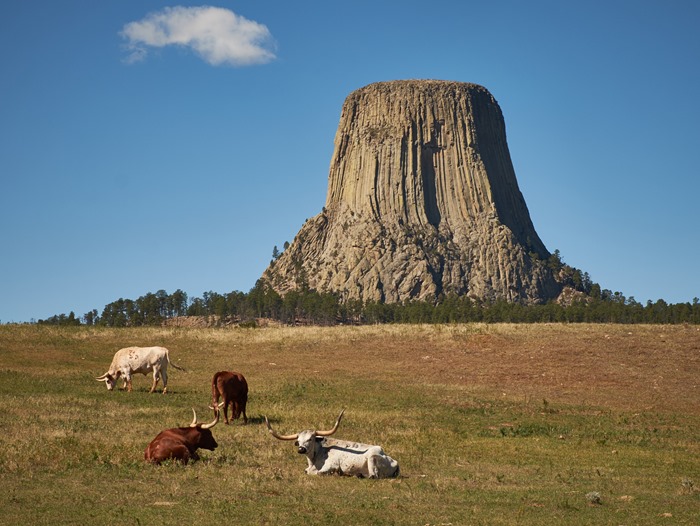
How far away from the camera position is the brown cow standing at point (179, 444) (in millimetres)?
17812

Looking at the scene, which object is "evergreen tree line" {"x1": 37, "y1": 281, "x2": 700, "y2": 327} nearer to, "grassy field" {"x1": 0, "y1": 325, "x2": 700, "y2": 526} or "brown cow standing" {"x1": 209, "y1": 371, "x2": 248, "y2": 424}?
"grassy field" {"x1": 0, "y1": 325, "x2": 700, "y2": 526}

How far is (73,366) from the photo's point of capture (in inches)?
1601

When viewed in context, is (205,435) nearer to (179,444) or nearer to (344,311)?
(179,444)

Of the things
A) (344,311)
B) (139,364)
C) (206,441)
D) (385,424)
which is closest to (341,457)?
(206,441)

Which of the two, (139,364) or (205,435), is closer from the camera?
(205,435)

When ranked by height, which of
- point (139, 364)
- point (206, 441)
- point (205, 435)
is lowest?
point (206, 441)

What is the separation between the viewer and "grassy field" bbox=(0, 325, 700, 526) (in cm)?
1470

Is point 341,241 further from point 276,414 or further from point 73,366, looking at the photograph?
point 276,414

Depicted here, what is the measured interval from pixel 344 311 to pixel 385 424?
133484 millimetres

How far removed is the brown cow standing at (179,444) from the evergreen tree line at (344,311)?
357 feet

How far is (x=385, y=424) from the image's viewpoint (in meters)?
25.7

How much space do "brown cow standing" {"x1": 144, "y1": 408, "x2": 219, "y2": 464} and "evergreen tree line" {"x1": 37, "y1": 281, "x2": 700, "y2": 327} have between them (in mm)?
108672

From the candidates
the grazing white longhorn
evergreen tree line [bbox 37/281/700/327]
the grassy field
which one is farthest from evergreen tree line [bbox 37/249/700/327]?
the grazing white longhorn

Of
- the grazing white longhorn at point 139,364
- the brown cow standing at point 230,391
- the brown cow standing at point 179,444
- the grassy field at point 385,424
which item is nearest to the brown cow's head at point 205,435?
the brown cow standing at point 179,444
